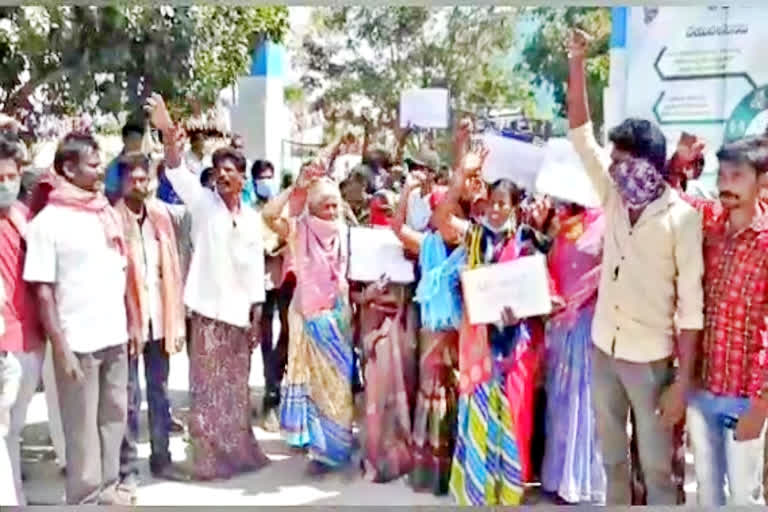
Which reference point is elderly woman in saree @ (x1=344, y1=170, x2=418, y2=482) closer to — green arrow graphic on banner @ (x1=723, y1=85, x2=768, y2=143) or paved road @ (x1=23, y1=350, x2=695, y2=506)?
paved road @ (x1=23, y1=350, x2=695, y2=506)

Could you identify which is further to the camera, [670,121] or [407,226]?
[407,226]

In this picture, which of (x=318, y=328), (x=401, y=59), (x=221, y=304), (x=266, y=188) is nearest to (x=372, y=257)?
(x=318, y=328)

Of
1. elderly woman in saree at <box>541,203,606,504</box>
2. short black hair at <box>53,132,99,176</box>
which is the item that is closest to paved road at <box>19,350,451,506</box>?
elderly woman in saree at <box>541,203,606,504</box>

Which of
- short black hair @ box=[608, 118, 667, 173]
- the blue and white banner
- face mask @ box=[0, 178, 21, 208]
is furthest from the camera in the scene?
the blue and white banner

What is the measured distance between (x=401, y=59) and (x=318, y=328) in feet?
3.40

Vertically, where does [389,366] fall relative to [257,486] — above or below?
above

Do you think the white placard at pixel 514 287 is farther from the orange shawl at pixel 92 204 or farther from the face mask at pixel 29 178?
the face mask at pixel 29 178

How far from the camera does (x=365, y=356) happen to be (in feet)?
13.6

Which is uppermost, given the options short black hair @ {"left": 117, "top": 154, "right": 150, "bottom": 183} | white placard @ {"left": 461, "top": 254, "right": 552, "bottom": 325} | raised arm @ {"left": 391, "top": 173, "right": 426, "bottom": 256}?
short black hair @ {"left": 117, "top": 154, "right": 150, "bottom": 183}

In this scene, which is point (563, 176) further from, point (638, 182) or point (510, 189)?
point (638, 182)

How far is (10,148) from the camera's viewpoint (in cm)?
367

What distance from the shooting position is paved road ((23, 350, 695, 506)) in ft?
12.8

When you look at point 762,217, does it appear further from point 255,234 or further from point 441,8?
point 255,234

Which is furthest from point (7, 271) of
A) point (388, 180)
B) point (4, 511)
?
point (388, 180)
